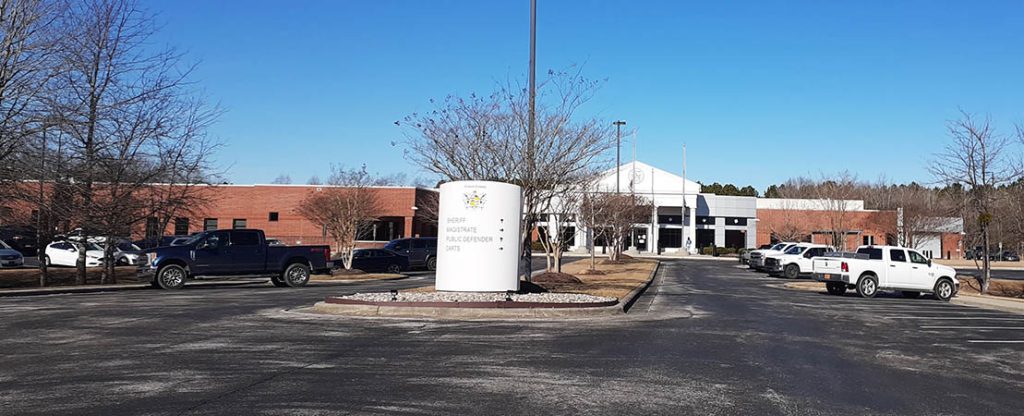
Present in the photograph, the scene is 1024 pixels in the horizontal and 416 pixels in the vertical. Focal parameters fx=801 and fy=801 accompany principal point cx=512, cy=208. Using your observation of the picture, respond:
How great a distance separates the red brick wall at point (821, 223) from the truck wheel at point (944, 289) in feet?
117

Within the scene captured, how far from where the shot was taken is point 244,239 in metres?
25.1

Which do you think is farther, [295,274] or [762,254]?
[762,254]

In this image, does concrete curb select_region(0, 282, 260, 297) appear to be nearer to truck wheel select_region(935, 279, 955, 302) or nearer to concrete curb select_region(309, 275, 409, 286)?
concrete curb select_region(309, 275, 409, 286)

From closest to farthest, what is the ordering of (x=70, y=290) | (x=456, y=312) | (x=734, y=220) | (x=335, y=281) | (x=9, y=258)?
(x=456, y=312) < (x=70, y=290) < (x=335, y=281) < (x=9, y=258) < (x=734, y=220)

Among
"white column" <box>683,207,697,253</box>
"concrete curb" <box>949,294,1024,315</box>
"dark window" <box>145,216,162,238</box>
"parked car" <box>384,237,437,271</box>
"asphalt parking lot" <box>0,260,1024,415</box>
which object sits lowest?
"asphalt parking lot" <box>0,260,1024,415</box>

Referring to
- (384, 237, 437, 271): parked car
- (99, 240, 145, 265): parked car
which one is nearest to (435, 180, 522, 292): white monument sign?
(384, 237, 437, 271): parked car

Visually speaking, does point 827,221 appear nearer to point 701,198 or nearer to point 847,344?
point 701,198

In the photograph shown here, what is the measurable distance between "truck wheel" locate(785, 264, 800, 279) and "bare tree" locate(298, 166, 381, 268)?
66.5 feet

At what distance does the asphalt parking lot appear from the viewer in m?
7.52

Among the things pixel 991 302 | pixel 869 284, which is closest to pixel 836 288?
pixel 869 284

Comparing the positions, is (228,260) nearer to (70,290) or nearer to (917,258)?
(70,290)

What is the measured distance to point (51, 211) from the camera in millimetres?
22812

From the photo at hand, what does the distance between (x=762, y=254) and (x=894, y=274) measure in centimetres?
1831

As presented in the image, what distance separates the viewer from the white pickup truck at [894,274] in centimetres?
2455
